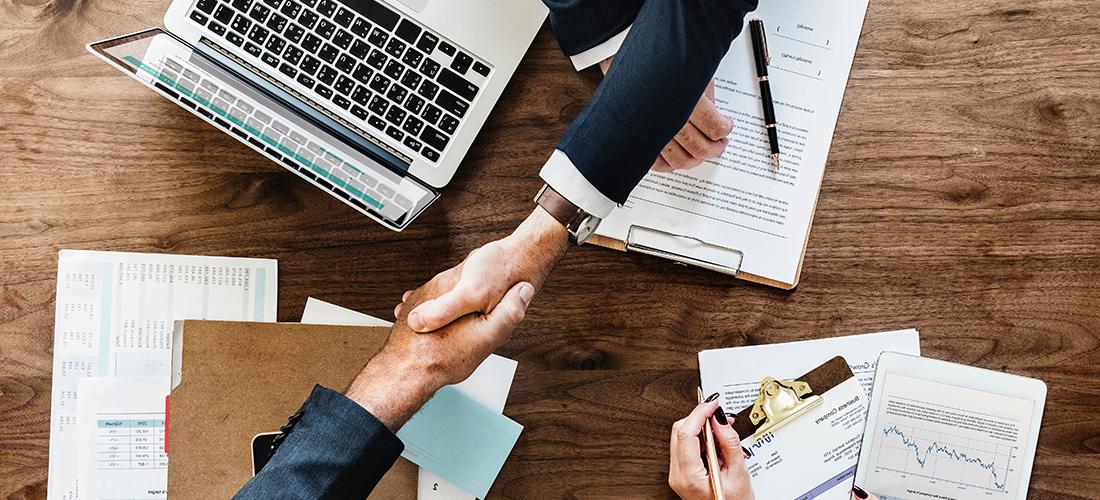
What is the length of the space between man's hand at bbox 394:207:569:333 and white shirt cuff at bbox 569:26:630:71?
7.7 inches

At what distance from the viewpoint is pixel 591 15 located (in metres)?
0.97

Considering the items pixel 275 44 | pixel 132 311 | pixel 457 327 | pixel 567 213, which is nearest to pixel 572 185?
pixel 567 213

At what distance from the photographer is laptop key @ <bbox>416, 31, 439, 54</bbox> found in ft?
3.34

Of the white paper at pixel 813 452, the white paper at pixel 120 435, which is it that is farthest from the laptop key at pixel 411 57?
the white paper at pixel 813 452

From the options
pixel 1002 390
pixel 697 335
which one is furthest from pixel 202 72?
pixel 1002 390

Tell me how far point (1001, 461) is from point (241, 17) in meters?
1.04

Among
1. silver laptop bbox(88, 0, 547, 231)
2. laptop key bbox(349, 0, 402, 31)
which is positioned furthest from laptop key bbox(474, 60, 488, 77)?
laptop key bbox(349, 0, 402, 31)

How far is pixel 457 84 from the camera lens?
3.35ft

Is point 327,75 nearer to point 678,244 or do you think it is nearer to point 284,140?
point 284,140

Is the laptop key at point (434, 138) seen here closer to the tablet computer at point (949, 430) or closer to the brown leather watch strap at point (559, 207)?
the brown leather watch strap at point (559, 207)

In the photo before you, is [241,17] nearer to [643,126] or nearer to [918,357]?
[643,126]

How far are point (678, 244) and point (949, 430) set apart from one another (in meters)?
0.41

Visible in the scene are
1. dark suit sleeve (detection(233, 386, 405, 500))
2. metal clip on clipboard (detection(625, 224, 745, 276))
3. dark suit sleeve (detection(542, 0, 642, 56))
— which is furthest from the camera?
metal clip on clipboard (detection(625, 224, 745, 276))

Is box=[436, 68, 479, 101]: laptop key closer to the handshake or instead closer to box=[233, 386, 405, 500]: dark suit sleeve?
the handshake
